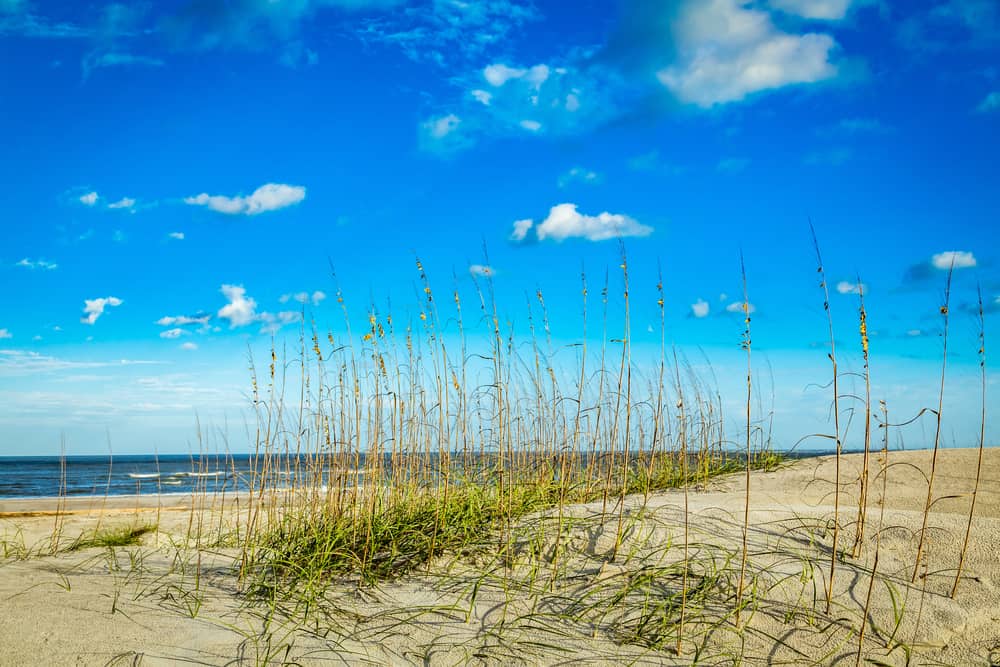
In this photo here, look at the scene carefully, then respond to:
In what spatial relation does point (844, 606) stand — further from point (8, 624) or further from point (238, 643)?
point (8, 624)

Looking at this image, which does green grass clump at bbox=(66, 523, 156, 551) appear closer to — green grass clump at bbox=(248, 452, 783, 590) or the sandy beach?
the sandy beach

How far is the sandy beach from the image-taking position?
2.55m

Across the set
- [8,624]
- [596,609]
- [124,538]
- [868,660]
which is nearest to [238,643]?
[8,624]

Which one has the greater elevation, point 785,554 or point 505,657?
point 785,554

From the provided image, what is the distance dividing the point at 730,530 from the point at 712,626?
84 centimetres

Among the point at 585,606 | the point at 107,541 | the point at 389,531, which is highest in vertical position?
the point at 389,531

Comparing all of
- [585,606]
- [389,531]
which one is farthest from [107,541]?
[585,606]

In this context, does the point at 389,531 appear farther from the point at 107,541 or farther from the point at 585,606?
the point at 107,541

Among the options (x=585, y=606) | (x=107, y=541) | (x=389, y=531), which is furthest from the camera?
(x=107, y=541)

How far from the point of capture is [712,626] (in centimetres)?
261

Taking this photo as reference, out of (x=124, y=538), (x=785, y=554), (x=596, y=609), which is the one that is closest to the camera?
(x=596, y=609)

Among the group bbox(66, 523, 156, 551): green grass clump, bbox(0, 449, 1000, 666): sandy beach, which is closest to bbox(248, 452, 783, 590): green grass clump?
bbox(0, 449, 1000, 666): sandy beach

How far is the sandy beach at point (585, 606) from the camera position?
255cm

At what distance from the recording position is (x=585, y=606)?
9.41ft
